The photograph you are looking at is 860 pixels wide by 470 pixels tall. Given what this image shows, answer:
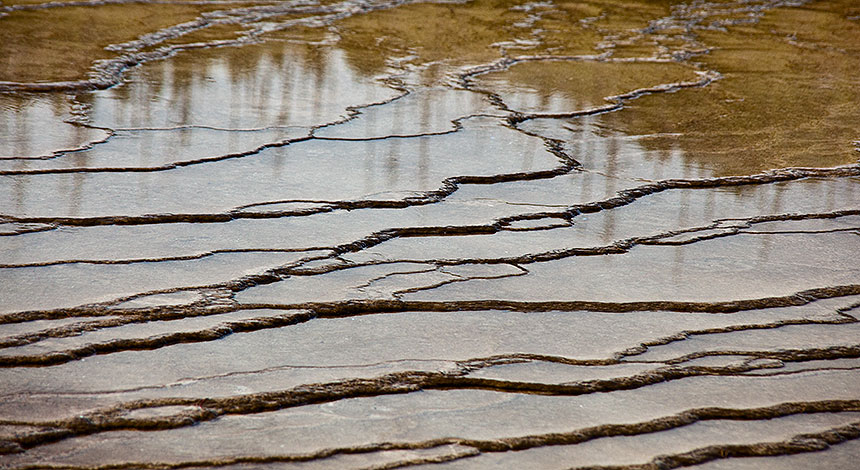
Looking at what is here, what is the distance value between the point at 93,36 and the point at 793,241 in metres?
3.81

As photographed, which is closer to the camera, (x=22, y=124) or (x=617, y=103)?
(x=22, y=124)

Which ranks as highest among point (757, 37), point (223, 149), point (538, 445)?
point (757, 37)

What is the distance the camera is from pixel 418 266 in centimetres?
227

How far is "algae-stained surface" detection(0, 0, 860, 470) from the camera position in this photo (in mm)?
1580

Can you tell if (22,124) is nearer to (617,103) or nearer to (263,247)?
(263,247)

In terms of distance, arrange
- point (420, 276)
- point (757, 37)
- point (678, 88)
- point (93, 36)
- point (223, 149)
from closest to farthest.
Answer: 1. point (420, 276)
2. point (223, 149)
3. point (678, 88)
4. point (93, 36)
5. point (757, 37)

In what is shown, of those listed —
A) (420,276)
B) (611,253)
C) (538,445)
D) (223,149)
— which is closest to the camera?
(538,445)

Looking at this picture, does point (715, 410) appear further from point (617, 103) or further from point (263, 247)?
point (617, 103)

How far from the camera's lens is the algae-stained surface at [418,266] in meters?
1.58

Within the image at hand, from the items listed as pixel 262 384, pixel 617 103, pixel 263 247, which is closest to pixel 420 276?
pixel 263 247

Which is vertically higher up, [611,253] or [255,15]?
[255,15]

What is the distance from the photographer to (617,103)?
13.5 ft

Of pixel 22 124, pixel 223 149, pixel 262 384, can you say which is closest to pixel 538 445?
pixel 262 384

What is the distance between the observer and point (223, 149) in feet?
10.3
